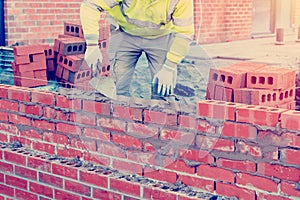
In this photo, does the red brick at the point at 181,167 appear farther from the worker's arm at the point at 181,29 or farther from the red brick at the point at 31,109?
the red brick at the point at 31,109

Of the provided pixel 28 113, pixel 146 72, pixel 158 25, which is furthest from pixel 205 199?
pixel 146 72

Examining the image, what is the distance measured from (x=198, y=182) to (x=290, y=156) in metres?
0.48

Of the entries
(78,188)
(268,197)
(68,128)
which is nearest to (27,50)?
(68,128)

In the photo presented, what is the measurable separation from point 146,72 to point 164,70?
1.22 m

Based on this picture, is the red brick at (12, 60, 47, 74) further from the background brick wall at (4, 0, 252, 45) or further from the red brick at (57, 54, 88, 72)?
the background brick wall at (4, 0, 252, 45)

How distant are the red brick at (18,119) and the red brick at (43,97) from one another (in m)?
0.16

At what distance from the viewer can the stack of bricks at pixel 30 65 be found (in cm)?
351

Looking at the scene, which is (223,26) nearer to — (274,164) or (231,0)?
(231,0)

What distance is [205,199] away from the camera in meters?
2.31

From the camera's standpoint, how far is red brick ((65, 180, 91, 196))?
2.76 meters

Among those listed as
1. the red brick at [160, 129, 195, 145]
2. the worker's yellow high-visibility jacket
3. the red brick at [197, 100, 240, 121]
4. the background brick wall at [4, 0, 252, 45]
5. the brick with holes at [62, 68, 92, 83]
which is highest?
the background brick wall at [4, 0, 252, 45]

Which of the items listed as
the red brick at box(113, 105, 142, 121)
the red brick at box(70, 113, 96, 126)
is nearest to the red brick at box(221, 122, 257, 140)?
the red brick at box(113, 105, 142, 121)

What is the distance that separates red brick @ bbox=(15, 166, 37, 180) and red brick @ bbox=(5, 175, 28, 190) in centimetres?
4

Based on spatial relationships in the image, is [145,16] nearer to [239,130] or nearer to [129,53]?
[129,53]
